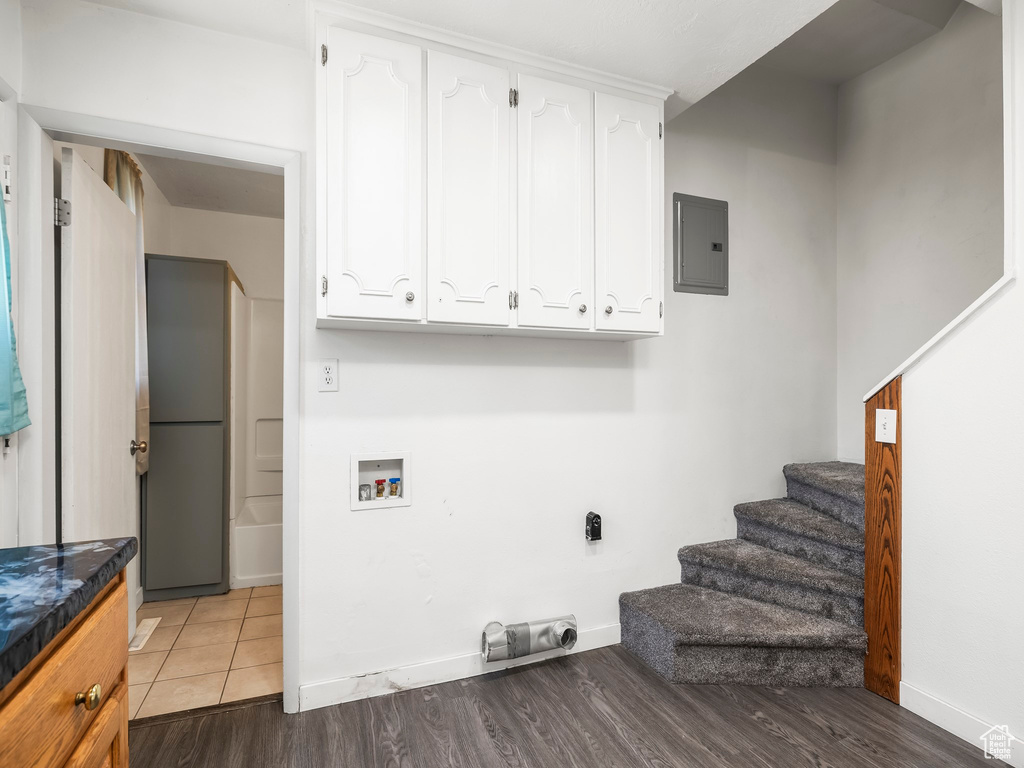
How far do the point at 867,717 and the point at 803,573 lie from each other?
55cm

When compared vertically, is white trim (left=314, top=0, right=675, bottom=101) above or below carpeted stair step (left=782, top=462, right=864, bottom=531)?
above

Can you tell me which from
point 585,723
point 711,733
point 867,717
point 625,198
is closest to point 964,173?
point 625,198

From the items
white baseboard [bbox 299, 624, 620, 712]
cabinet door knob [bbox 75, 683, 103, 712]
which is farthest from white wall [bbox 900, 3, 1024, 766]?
cabinet door knob [bbox 75, 683, 103, 712]

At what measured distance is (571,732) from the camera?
184 centimetres

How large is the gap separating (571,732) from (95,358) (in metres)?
2.28

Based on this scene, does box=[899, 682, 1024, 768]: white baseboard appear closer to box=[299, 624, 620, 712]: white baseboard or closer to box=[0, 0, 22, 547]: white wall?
box=[299, 624, 620, 712]: white baseboard

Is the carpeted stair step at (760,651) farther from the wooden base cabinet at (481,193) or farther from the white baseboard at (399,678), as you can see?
the wooden base cabinet at (481,193)

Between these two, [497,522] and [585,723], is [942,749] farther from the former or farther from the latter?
[497,522]

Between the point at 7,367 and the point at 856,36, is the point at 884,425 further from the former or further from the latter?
the point at 7,367

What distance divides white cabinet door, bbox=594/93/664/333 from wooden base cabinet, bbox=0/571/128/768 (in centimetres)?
178

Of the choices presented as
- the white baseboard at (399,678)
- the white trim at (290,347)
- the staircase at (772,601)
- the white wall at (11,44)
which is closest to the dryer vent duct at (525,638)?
the white baseboard at (399,678)

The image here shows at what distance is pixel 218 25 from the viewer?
1900 mm

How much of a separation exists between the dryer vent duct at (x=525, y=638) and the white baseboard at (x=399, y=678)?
0.24ft

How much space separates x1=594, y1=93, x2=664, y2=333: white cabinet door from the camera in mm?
2180
